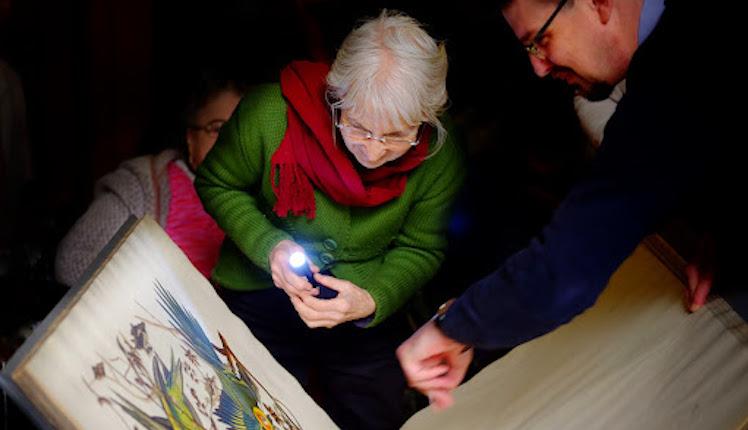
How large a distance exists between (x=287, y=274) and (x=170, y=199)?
90cm

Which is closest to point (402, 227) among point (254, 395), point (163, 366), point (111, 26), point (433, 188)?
point (433, 188)

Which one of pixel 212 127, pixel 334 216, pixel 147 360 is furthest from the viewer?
pixel 212 127

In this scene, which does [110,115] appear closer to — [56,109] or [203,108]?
[56,109]

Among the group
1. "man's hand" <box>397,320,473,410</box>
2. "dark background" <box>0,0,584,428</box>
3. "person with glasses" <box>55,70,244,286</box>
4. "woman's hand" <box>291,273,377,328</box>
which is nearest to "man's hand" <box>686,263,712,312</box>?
"man's hand" <box>397,320,473,410</box>

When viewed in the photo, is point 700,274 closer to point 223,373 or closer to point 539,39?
point 539,39

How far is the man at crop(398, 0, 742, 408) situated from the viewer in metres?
1.11

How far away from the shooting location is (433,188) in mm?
1842

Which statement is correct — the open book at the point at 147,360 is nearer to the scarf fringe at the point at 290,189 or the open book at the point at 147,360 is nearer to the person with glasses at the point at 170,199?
the scarf fringe at the point at 290,189

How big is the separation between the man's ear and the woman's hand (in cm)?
74

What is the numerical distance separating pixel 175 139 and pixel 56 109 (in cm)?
43

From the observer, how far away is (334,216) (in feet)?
5.97

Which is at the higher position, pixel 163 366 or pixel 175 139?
pixel 163 366

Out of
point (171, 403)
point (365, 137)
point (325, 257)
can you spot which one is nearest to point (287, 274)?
point (325, 257)

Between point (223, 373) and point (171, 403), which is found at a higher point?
point (171, 403)
